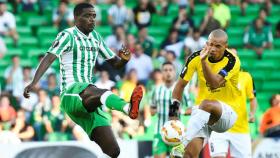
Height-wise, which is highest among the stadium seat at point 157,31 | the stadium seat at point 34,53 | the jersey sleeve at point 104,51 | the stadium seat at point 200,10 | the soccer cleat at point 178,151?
the stadium seat at point 200,10

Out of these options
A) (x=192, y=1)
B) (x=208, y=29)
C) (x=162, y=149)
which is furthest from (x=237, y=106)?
(x=192, y=1)

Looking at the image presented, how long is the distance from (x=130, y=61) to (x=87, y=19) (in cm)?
844

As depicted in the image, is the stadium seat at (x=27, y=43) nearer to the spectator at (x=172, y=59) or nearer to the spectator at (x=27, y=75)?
the spectator at (x=27, y=75)

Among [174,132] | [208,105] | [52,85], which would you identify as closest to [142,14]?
[52,85]

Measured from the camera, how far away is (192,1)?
23344 millimetres

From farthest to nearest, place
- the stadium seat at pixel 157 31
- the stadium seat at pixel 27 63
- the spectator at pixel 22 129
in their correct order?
the stadium seat at pixel 157 31
the stadium seat at pixel 27 63
the spectator at pixel 22 129

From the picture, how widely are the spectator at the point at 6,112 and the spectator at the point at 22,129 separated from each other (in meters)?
0.13

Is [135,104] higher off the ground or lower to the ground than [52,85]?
lower

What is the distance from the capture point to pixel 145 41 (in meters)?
21.1

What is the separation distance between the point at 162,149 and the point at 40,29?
24.0 feet

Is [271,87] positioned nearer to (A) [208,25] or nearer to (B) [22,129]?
(A) [208,25]

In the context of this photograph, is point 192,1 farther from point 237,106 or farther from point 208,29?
point 237,106

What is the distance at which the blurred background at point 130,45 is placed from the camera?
1752 cm

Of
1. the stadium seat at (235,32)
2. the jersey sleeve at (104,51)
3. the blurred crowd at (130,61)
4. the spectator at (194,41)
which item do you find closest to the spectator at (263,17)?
the blurred crowd at (130,61)
